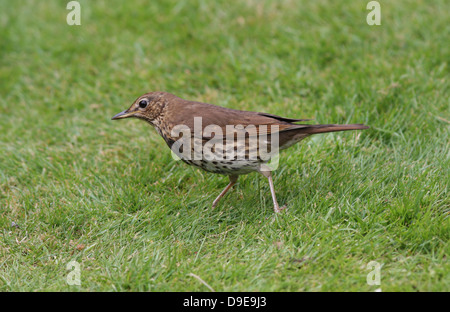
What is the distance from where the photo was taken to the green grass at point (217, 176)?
3.93 metres

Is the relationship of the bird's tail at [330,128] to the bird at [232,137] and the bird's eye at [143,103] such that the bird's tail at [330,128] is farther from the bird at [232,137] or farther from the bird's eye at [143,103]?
the bird's eye at [143,103]

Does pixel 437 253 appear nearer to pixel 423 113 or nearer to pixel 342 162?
pixel 342 162

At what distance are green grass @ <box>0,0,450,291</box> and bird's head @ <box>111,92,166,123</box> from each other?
1.86 ft

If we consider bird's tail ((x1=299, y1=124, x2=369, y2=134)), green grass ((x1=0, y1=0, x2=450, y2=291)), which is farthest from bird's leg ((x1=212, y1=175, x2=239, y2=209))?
bird's tail ((x1=299, y1=124, x2=369, y2=134))

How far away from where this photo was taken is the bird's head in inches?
191

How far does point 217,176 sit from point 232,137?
0.83 m

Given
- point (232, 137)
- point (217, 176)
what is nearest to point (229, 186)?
point (217, 176)

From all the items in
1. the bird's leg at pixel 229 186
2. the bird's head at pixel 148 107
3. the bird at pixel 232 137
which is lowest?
the bird's leg at pixel 229 186

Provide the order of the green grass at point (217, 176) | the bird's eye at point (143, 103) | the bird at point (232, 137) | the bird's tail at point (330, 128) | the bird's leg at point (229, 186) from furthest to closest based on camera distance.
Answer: the bird's eye at point (143, 103), the bird's leg at point (229, 186), the bird at point (232, 137), the bird's tail at point (330, 128), the green grass at point (217, 176)

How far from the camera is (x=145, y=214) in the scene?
459cm

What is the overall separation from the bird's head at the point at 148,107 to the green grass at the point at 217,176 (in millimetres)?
567

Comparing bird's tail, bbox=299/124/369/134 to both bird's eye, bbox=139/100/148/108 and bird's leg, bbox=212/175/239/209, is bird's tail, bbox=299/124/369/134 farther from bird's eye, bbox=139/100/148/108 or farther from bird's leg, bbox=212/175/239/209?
bird's eye, bbox=139/100/148/108

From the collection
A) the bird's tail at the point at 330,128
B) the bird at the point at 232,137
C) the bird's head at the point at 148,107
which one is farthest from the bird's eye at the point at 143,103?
the bird's tail at the point at 330,128

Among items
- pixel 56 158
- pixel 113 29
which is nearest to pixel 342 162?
pixel 56 158
